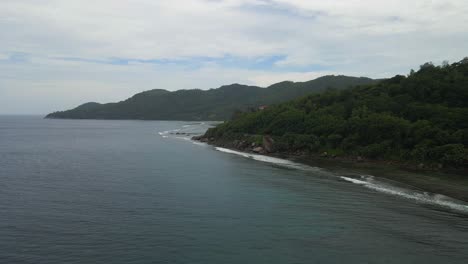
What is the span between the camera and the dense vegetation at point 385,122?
201 feet

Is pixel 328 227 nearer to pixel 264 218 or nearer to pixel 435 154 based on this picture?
pixel 264 218

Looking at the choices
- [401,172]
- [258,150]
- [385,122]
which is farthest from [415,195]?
[258,150]

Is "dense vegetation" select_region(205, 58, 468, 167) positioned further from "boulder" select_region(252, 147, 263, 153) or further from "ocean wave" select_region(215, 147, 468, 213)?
"ocean wave" select_region(215, 147, 468, 213)

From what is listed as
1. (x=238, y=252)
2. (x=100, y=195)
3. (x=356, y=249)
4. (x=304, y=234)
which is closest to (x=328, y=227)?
(x=304, y=234)

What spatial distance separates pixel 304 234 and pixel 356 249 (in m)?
3.82

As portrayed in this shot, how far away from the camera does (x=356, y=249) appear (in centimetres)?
2394

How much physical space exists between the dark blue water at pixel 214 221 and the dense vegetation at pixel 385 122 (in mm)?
20773

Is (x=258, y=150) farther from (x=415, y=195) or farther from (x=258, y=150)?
(x=415, y=195)

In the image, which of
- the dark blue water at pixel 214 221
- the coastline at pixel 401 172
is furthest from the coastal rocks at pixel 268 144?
the dark blue water at pixel 214 221

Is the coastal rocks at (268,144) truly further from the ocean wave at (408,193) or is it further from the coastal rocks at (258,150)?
the ocean wave at (408,193)

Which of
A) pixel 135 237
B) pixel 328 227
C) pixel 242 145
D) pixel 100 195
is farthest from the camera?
pixel 242 145

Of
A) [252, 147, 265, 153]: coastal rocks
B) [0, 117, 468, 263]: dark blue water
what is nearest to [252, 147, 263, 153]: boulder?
[252, 147, 265, 153]: coastal rocks

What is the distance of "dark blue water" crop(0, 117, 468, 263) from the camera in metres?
22.8

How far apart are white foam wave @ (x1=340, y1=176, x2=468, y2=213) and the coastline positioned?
1.58 m
